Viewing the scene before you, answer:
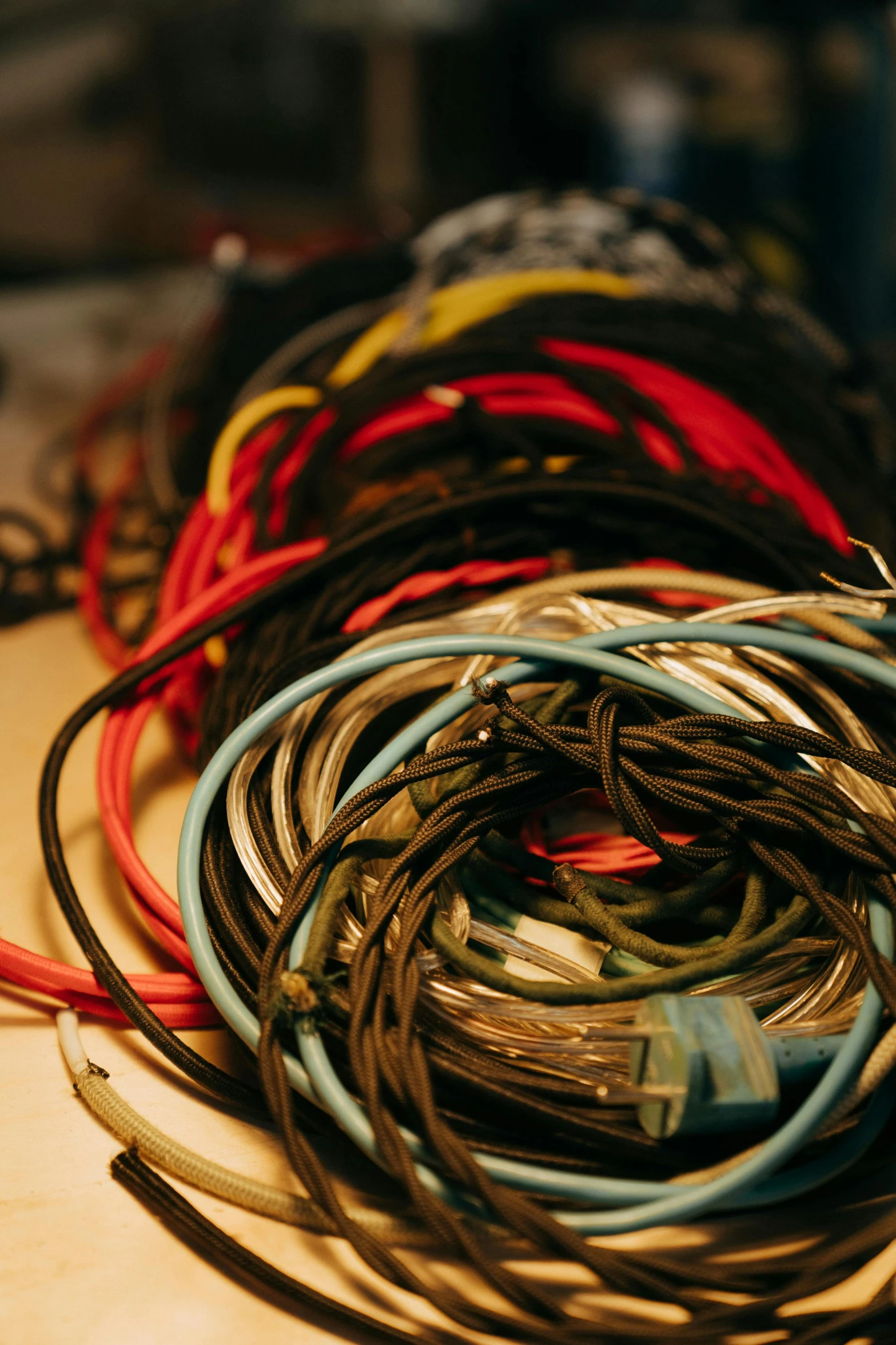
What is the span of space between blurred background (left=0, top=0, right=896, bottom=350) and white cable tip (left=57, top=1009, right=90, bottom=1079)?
46.2 inches

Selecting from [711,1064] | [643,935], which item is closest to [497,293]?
[643,935]

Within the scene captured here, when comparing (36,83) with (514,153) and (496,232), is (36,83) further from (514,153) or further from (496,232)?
(496,232)

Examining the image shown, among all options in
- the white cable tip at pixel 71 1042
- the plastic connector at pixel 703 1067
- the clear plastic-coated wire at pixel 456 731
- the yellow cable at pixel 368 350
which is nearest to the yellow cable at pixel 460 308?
the yellow cable at pixel 368 350

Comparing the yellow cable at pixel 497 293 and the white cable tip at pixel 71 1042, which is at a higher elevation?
the yellow cable at pixel 497 293

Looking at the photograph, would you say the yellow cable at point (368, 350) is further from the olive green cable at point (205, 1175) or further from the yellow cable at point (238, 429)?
the olive green cable at point (205, 1175)

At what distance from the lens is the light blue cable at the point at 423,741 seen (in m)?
0.44

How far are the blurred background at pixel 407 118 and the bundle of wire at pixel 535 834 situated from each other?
78 centimetres

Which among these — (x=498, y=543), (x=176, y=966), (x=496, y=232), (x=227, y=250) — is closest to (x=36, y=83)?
(x=227, y=250)

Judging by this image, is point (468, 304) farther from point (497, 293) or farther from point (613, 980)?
point (613, 980)

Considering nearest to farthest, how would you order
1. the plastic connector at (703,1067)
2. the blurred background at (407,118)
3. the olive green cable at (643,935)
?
the plastic connector at (703,1067)
the olive green cable at (643,935)
the blurred background at (407,118)

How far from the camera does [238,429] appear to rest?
0.83m

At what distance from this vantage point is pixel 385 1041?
468 mm

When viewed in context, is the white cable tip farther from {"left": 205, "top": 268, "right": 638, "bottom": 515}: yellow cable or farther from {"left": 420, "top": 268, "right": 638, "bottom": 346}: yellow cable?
{"left": 420, "top": 268, "right": 638, "bottom": 346}: yellow cable

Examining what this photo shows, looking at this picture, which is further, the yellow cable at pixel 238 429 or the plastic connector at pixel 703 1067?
the yellow cable at pixel 238 429
